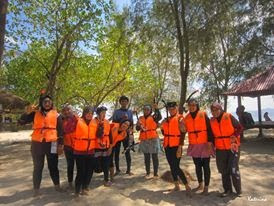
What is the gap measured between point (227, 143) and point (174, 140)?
1.01 meters

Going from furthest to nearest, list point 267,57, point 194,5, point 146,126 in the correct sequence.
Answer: point 194,5
point 267,57
point 146,126

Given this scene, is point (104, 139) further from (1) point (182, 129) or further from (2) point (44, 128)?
(1) point (182, 129)

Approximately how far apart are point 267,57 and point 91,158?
1189 centimetres

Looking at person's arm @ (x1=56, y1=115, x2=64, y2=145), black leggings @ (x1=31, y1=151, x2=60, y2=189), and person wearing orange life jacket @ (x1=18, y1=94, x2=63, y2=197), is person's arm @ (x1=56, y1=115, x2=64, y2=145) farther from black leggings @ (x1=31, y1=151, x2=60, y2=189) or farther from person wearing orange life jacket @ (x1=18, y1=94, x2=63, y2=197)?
black leggings @ (x1=31, y1=151, x2=60, y2=189)

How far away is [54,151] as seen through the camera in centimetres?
732

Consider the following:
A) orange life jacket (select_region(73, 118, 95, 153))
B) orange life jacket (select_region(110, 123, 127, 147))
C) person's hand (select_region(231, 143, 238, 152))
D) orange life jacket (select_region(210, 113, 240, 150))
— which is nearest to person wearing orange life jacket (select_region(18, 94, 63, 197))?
orange life jacket (select_region(73, 118, 95, 153))

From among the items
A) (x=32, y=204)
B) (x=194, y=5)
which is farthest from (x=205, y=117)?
(x=194, y=5)

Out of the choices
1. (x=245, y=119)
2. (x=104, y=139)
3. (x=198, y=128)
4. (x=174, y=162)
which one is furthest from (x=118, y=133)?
(x=245, y=119)

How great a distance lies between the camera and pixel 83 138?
7113 mm

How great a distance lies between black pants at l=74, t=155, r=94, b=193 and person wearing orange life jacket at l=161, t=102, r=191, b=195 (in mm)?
1521

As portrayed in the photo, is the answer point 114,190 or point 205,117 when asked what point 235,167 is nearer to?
point 205,117

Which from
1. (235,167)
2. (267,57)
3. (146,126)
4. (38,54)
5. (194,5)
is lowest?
(235,167)

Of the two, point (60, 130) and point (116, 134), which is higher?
point (60, 130)

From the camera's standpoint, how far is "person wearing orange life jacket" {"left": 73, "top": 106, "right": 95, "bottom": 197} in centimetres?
711
